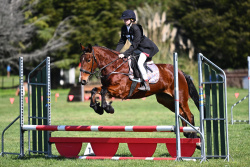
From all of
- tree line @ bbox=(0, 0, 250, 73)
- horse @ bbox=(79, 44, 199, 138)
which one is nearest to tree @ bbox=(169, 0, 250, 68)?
tree line @ bbox=(0, 0, 250, 73)

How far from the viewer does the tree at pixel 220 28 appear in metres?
Result: 37.7

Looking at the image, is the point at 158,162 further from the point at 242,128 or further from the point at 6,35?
the point at 6,35

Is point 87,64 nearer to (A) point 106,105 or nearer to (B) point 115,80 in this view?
(B) point 115,80

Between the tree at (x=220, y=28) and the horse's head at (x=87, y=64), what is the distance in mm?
31037

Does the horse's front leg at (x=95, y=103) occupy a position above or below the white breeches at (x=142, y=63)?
below

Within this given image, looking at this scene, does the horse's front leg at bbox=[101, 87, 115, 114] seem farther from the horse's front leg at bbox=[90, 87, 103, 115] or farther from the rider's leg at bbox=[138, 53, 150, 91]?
the rider's leg at bbox=[138, 53, 150, 91]

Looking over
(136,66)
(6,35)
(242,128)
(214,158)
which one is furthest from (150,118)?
(6,35)

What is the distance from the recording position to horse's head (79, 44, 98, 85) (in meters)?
7.74

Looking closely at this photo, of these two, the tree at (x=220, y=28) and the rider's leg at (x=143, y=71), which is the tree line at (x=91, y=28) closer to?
the tree at (x=220, y=28)

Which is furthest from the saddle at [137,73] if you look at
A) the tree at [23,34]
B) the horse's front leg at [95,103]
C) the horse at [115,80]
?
the tree at [23,34]

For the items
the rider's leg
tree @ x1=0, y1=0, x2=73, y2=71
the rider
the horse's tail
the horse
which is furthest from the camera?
tree @ x1=0, y1=0, x2=73, y2=71

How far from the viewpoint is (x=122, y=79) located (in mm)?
8336

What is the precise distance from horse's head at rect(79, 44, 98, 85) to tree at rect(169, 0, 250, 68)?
31.0 m

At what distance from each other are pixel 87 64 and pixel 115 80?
0.68 meters
